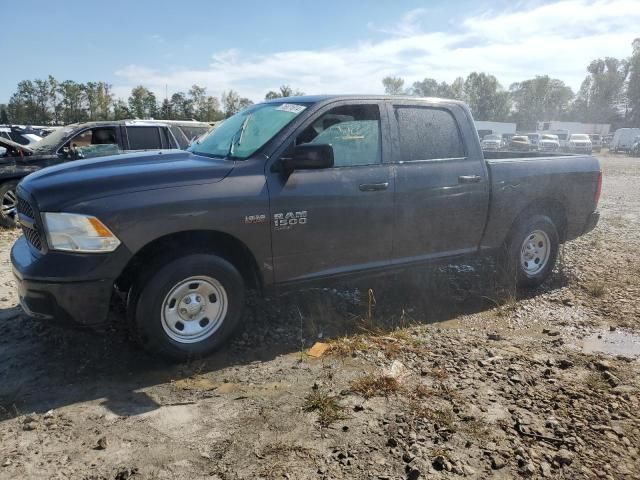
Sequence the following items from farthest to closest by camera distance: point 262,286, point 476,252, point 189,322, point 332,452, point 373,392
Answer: point 476,252, point 262,286, point 189,322, point 373,392, point 332,452

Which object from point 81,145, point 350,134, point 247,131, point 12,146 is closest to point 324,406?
point 350,134

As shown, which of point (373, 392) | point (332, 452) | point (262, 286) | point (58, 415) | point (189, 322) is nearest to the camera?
point (332, 452)

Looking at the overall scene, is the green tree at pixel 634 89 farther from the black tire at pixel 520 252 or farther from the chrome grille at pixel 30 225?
the chrome grille at pixel 30 225

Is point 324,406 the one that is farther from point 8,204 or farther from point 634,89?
point 634,89

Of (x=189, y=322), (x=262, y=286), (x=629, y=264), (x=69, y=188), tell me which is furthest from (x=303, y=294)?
(x=629, y=264)

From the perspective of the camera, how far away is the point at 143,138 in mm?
8727

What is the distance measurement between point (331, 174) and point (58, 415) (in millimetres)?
2477

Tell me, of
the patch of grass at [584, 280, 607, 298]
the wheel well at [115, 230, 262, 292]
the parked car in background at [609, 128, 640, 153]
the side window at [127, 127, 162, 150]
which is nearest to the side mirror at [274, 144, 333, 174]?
the wheel well at [115, 230, 262, 292]

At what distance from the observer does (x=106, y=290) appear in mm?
3184

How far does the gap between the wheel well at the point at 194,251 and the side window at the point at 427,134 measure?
166cm

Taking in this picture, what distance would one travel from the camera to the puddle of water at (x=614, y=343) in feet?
13.0

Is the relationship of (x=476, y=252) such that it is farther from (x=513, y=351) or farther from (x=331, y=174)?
(x=331, y=174)

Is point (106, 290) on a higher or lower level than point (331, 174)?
lower

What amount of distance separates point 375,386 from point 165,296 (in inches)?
60.2
